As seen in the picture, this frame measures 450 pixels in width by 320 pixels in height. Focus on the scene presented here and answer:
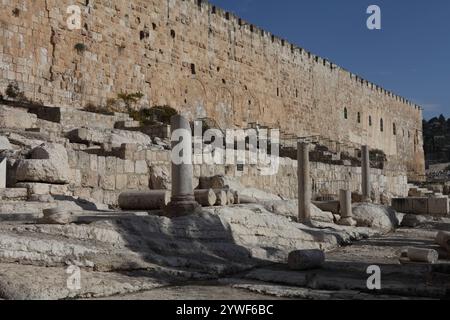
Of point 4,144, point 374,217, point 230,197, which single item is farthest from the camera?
point 374,217

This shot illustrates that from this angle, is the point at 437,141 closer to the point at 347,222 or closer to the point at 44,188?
the point at 347,222

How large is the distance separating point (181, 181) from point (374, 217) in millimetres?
8168

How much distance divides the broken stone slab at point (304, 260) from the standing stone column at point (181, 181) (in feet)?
6.74

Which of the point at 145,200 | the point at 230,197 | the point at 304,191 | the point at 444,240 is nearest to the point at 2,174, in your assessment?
the point at 145,200

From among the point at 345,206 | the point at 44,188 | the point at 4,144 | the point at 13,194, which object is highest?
the point at 4,144

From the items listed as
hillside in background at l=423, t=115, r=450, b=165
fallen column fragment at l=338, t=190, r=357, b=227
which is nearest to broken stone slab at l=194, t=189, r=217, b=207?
fallen column fragment at l=338, t=190, r=357, b=227

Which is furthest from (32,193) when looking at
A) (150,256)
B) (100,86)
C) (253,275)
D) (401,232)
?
(100,86)

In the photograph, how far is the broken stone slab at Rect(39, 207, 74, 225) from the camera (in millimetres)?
7035

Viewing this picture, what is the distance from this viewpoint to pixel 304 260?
24.1 feet

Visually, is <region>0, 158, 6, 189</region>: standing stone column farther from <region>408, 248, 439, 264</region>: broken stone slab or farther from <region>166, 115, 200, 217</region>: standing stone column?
<region>408, 248, 439, 264</region>: broken stone slab

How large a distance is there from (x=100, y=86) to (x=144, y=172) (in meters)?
8.76

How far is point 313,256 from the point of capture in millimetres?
7461

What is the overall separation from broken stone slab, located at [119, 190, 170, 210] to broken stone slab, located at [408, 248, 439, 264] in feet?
13.5
